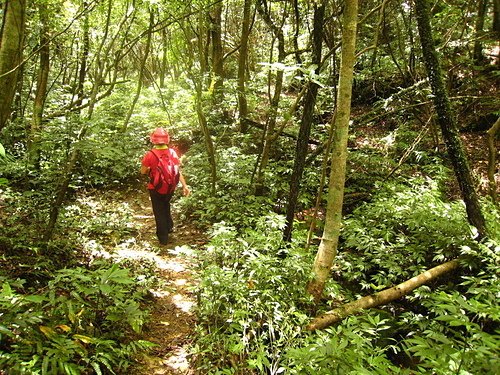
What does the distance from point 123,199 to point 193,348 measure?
6.09 metres

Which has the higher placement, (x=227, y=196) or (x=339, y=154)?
(x=339, y=154)

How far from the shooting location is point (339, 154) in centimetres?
401

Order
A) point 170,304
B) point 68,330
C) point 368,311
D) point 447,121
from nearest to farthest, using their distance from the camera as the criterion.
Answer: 1. point 68,330
2. point 368,311
3. point 170,304
4. point 447,121

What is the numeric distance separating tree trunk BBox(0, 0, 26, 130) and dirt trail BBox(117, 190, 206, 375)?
8.52 ft

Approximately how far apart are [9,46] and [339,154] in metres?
3.90

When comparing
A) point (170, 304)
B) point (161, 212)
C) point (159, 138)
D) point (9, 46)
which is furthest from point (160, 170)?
point (9, 46)

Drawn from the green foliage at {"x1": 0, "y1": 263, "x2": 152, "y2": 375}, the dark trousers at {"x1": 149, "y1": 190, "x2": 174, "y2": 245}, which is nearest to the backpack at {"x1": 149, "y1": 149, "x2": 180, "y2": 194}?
the dark trousers at {"x1": 149, "y1": 190, "x2": 174, "y2": 245}

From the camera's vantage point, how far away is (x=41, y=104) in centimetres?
837

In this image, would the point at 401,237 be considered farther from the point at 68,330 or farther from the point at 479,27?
the point at 479,27

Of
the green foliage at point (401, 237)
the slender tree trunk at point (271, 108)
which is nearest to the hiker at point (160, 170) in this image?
the slender tree trunk at point (271, 108)

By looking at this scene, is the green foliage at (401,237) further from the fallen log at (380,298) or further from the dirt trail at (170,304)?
the dirt trail at (170,304)

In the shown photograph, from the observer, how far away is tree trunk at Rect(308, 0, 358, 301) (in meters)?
3.90

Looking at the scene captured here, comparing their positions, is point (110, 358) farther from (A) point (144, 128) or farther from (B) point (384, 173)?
(A) point (144, 128)

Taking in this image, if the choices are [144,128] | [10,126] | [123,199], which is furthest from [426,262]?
[144,128]
